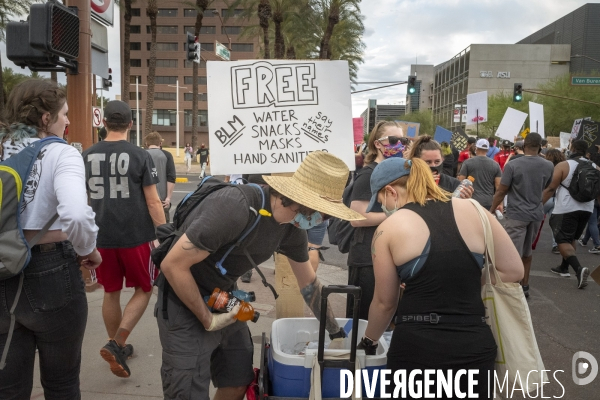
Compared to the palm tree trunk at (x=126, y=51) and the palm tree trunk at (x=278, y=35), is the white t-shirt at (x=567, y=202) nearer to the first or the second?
the palm tree trunk at (x=126, y=51)

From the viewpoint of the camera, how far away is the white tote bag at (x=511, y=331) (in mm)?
2502

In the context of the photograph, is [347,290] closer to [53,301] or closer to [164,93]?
[53,301]

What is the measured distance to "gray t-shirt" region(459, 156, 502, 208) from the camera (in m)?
8.42

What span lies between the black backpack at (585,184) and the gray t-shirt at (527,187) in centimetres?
127

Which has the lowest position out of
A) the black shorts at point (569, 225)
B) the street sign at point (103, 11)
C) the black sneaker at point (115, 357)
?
the black sneaker at point (115, 357)

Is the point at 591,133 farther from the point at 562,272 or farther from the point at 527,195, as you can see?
the point at 527,195

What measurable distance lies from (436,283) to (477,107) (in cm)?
1422

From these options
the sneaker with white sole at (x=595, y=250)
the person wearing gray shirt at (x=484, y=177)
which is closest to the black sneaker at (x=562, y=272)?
the person wearing gray shirt at (x=484, y=177)

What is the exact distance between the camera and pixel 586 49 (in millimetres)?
83000

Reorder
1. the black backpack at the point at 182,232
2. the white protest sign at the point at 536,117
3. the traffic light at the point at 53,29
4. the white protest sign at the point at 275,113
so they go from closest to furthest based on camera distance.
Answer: the black backpack at the point at 182,232 < the white protest sign at the point at 275,113 < the traffic light at the point at 53,29 < the white protest sign at the point at 536,117

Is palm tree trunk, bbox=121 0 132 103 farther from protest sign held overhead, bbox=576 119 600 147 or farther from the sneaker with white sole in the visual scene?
the sneaker with white sole

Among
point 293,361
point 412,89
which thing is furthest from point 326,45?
point 293,361

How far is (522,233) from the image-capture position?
21.9ft

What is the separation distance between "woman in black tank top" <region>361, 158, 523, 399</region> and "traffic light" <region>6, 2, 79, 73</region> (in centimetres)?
386
